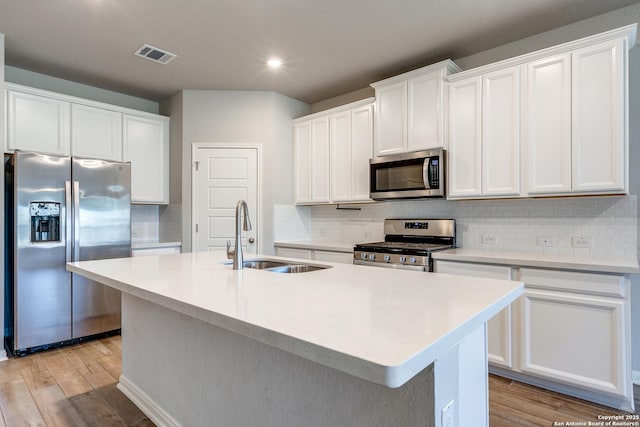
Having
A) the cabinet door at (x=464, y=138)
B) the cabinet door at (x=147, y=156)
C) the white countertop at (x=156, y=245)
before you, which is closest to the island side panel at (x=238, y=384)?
the white countertop at (x=156, y=245)

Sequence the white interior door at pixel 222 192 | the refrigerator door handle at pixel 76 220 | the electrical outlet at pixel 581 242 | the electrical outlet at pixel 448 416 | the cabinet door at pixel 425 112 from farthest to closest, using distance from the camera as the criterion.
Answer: the white interior door at pixel 222 192
the refrigerator door handle at pixel 76 220
the cabinet door at pixel 425 112
the electrical outlet at pixel 581 242
the electrical outlet at pixel 448 416

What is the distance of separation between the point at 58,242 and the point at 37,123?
1.15 m

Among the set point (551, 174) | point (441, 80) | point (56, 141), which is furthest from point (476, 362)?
point (56, 141)

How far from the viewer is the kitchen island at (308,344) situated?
2.75ft

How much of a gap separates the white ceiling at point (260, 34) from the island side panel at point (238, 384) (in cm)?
206

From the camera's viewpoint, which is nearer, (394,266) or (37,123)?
(394,266)

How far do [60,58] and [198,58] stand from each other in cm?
127

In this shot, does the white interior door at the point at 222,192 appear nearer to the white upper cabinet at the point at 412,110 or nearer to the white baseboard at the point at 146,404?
the white upper cabinet at the point at 412,110

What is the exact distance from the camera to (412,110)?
326 cm

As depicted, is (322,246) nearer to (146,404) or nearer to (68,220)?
(146,404)

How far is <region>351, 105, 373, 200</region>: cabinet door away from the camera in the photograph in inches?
145

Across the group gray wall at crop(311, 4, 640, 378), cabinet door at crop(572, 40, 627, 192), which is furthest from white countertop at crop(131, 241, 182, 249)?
gray wall at crop(311, 4, 640, 378)

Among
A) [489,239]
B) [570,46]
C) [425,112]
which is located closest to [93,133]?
[425,112]

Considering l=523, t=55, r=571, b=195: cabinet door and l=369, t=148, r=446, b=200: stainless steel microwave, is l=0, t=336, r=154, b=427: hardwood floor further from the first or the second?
l=523, t=55, r=571, b=195: cabinet door
